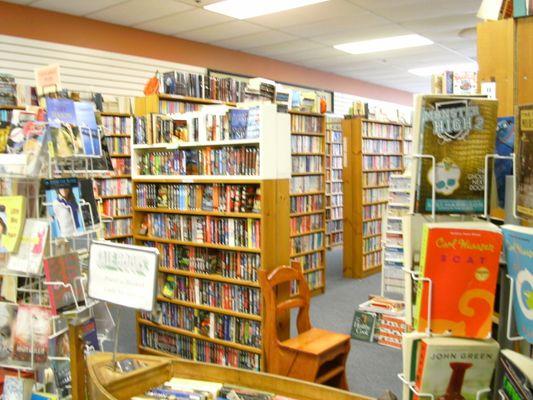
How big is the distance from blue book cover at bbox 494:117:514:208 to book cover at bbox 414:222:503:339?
0.74 feet

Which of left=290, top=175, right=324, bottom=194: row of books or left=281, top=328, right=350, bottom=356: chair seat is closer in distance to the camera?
left=281, top=328, right=350, bottom=356: chair seat

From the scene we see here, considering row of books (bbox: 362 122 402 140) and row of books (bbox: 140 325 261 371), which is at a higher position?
row of books (bbox: 362 122 402 140)

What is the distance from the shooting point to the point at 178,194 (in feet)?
13.5

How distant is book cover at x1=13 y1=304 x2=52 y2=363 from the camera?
225cm

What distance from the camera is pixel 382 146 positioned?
25.0 ft

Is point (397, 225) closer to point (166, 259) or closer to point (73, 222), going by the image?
point (166, 259)

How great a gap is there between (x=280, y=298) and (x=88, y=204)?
5.18ft

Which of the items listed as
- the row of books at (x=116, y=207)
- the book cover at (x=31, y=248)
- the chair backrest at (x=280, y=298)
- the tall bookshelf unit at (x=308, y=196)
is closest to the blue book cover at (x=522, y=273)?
the book cover at (x=31, y=248)

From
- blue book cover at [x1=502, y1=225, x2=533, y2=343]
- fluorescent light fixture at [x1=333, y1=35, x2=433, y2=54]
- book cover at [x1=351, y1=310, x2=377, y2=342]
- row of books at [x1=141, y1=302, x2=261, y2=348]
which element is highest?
fluorescent light fixture at [x1=333, y1=35, x2=433, y2=54]

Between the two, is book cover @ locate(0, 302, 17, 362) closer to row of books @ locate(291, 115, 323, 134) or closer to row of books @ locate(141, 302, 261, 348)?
row of books @ locate(141, 302, 261, 348)

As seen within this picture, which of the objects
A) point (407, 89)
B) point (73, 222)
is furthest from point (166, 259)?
point (407, 89)

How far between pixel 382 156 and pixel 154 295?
656 centimetres

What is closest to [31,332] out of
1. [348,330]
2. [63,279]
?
[63,279]

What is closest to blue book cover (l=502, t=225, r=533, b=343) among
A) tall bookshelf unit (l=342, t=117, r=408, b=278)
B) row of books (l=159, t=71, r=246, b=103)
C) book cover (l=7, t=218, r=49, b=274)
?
book cover (l=7, t=218, r=49, b=274)
